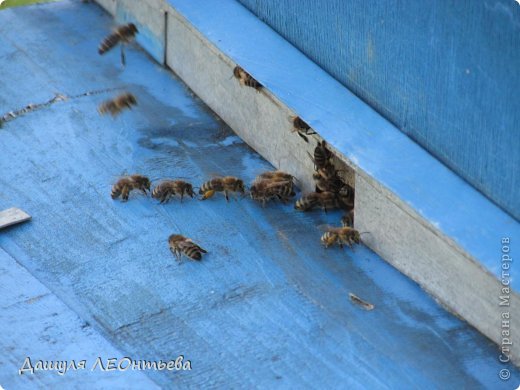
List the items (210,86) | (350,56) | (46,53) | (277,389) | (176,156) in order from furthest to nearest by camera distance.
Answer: (46,53) < (210,86) < (176,156) < (350,56) < (277,389)

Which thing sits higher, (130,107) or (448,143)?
(448,143)

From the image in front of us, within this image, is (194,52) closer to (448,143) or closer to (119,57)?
(119,57)

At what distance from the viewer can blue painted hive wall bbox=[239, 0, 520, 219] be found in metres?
5.55

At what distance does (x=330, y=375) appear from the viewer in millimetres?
5680

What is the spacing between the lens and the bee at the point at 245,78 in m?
7.23

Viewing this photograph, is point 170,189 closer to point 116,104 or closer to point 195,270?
point 195,270

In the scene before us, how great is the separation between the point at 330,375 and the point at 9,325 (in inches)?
63.1

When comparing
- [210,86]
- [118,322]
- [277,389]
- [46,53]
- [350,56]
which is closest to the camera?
[277,389]

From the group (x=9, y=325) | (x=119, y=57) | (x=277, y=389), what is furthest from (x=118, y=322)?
(x=119, y=57)

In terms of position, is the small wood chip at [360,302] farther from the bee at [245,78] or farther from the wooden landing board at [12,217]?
the wooden landing board at [12,217]

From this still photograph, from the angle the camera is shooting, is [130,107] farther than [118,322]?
Yes

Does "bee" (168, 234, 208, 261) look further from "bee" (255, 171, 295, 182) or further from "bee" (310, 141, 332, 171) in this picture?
"bee" (310, 141, 332, 171)

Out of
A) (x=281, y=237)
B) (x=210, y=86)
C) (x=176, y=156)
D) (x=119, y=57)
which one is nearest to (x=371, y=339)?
(x=281, y=237)

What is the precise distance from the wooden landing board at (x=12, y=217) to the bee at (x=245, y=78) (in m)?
1.54
